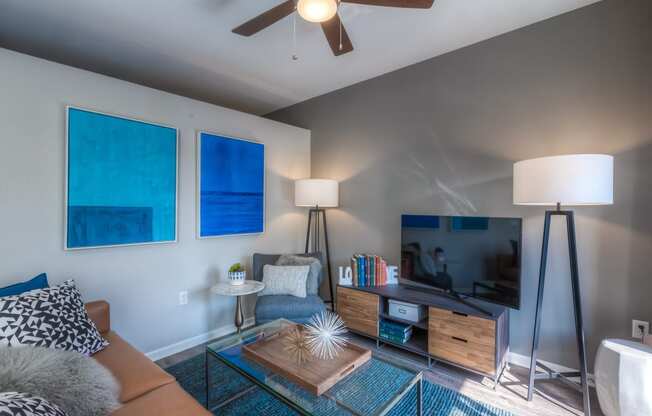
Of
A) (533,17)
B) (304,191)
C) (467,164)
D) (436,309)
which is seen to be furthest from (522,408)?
(533,17)

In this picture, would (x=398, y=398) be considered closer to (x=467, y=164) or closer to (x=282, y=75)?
(x=467, y=164)

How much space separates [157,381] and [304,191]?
2.11 m

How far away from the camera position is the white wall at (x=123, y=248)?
190cm

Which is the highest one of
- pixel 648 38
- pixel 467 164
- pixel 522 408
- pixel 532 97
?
pixel 648 38

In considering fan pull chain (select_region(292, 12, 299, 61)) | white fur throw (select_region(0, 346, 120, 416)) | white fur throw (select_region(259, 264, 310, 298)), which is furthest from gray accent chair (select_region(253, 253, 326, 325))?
fan pull chain (select_region(292, 12, 299, 61))

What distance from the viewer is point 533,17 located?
221cm

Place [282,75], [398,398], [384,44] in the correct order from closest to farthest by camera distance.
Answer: [398,398] → [384,44] → [282,75]

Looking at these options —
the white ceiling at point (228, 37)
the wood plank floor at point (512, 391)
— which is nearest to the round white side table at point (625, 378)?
the wood plank floor at point (512, 391)

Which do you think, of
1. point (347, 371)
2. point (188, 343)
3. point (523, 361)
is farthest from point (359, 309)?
point (188, 343)

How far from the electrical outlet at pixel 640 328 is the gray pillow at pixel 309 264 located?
2260 millimetres

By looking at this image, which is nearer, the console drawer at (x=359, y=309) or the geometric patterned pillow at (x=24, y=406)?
the geometric patterned pillow at (x=24, y=406)

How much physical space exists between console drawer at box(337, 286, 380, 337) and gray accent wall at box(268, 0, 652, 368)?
1.90 ft

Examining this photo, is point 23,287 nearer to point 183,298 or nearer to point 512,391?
point 183,298

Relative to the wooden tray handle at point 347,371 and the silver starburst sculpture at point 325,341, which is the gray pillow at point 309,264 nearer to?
the silver starburst sculpture at point 325,341
